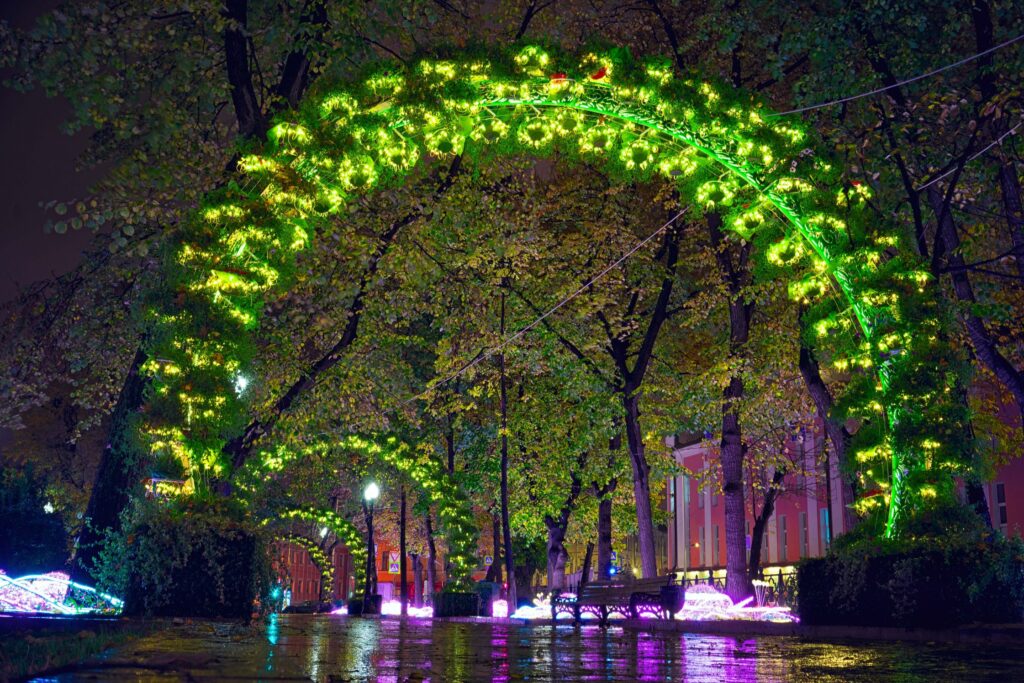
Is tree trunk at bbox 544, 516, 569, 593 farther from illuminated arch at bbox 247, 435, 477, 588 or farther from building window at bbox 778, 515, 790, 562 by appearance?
building window at bbox 778, 515, 790, 562

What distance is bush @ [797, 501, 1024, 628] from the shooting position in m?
10.2

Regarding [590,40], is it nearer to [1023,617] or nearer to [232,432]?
[232,432]

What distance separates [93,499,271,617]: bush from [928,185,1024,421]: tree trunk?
11.7 m

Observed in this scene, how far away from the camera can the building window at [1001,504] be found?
33269mm

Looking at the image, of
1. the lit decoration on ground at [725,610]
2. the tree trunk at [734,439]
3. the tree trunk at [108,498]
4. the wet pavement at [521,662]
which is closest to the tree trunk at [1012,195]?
the tree trunk at [734,439]

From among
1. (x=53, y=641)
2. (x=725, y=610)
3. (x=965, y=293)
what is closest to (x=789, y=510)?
(x=725, y=610)

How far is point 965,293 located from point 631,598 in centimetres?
861

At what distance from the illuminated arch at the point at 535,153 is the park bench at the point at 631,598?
22.3ft

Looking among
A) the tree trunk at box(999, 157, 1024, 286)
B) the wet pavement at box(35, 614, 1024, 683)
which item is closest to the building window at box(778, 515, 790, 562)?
the tree trunk at box(999, 157, 1024, 286)

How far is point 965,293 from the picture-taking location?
16406mm

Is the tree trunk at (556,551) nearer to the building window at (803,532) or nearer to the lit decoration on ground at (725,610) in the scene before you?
the lit decoration on ground at (725,610)

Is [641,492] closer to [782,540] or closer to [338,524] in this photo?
[338,524]

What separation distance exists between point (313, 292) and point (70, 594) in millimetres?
11957

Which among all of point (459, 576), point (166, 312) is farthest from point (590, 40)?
point (459, 576)
